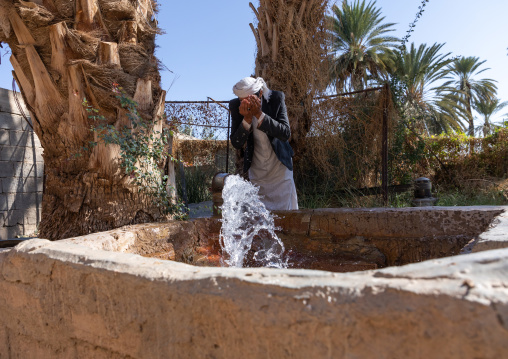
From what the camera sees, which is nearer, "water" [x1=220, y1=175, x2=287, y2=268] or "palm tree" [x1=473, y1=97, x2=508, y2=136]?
"water" [x1=220, y1=175, x2=287, y2=268]

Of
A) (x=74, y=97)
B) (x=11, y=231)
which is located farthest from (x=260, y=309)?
(x=11, y=231)

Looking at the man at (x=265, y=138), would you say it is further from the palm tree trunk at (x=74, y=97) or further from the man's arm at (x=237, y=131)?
the palm tree trunk at (x=74, y=97)

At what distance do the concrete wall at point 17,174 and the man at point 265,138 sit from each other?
461 cm

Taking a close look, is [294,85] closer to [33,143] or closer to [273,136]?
[273,136]

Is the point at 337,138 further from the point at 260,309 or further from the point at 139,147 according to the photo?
the point at 260,309

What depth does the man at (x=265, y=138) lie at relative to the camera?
9.20 feet

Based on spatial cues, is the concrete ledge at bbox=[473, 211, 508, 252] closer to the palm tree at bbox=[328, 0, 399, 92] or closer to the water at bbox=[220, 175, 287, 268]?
the water at bbox=[220, 175, 287, 268]

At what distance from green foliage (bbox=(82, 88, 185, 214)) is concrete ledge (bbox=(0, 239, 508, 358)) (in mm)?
1226

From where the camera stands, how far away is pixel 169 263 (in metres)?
1.26

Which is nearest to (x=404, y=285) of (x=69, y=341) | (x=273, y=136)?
(x=69, y=341)

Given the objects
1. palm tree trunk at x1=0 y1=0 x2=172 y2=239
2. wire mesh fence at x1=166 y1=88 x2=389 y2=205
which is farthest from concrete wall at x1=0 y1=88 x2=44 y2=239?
palm tree trunk at x1=0 y1=0 x2=172 y2=239

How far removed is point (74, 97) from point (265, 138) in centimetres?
149

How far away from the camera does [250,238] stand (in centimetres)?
269

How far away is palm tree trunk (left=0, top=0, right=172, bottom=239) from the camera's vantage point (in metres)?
2.62
